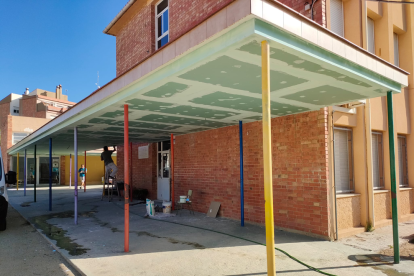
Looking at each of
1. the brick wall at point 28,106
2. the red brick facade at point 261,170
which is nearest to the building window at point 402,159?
the red brick facade at point 261,170

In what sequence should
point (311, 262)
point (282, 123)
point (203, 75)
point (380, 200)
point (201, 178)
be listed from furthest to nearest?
1. point (201, 178)
2. point (380, 200)
3. point (282, 123)
4. point (311, 262)
5. point (203, 75)

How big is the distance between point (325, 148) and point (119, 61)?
1184 centimetres

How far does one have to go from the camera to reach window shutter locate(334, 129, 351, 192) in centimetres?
721

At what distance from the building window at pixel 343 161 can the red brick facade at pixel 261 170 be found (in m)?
0.90

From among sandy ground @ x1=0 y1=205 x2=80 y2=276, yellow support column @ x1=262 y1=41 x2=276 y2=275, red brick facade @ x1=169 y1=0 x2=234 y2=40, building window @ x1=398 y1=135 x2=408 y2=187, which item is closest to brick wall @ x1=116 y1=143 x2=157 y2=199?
red brick facade @ x1=169 y1=0 x2=234 y2=40

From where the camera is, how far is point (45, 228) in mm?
8273

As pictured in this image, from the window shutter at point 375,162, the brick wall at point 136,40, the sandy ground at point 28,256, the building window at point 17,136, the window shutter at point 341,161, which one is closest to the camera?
the sandy ground at point 28,256

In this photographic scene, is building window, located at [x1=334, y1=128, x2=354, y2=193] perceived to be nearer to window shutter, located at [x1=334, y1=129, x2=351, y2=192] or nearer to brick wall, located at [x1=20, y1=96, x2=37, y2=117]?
window shutter, located at [x1=334, y1=129, x2=351, y2=192]

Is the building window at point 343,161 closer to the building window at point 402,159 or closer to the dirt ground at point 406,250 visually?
the dirt ground at point 406,250

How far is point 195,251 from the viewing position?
5762 mm

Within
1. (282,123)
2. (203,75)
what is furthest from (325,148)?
(203,75)

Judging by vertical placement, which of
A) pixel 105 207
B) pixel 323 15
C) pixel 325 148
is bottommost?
pixel 105 207

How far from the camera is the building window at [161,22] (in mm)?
12383

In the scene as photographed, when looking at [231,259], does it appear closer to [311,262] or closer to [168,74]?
[311,262]
